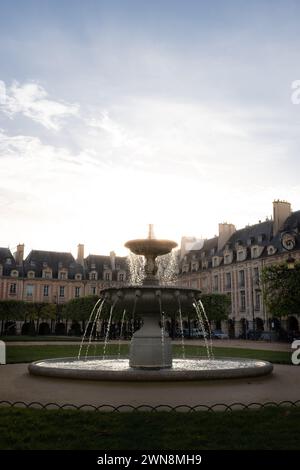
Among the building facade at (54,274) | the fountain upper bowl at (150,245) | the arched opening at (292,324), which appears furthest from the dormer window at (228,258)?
the fountain upper bowl at (150,245)

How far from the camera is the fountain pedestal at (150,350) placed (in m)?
12.9

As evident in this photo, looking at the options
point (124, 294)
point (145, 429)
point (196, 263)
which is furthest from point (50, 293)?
point (145, 429)

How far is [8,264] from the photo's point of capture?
6956cm

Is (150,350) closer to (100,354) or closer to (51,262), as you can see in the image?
(100,354)

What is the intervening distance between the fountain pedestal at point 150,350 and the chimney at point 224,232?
52.5 metres

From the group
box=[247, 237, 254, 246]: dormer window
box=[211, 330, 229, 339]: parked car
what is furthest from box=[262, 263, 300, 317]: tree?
box=[247, 237, 254, 246]: dormer window

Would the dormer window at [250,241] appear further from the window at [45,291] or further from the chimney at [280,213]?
the window at [45,291]

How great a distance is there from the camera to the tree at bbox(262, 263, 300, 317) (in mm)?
35219

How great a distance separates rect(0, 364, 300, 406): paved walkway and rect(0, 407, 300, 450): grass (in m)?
1.25

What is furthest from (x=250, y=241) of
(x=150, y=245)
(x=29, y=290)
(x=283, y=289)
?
(x=150, y=245)

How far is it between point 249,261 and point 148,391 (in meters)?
48.9

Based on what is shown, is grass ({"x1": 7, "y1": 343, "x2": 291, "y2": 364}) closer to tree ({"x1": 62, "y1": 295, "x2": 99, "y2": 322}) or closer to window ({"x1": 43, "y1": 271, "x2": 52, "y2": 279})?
tree ({"x1": 62, "y1": 295, "x2": 99, "y2": 322})

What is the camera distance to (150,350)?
1295 cm
